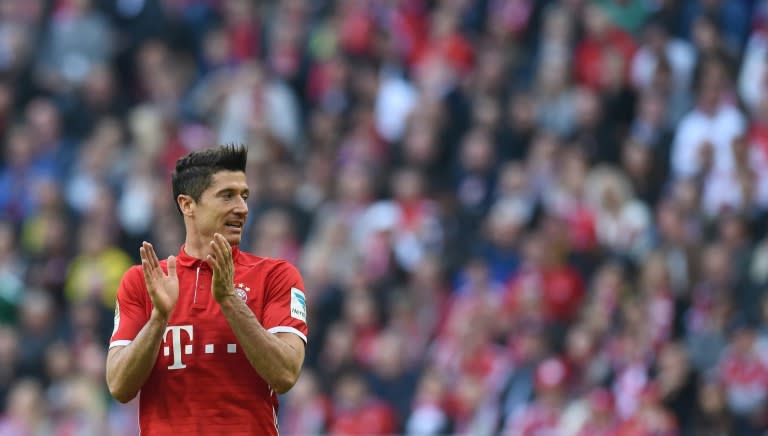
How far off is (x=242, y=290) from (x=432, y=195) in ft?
27.5

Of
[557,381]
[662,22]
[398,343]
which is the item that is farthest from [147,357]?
[662,22]

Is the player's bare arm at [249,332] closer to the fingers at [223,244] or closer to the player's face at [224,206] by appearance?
the fingers at [223,244]

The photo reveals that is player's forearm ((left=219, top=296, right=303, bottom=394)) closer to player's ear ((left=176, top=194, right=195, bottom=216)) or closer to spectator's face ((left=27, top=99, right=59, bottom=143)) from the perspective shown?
player's ear ((left=176, top=194, right=195, bottom=216))

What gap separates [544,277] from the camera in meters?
12.7

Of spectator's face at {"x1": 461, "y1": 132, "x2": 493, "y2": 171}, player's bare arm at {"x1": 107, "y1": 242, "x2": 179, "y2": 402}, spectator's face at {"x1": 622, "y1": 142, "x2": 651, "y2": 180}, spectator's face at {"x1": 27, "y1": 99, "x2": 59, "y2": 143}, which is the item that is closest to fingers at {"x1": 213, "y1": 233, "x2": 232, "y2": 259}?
player's bare arm at {"x1": 107, "y1": 242, "x2": 179, "y2": 402}

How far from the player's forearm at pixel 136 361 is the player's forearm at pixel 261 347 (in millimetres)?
261

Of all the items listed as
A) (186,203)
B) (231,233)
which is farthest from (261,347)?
(186,203)

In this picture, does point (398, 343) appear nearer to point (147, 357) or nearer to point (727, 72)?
point (727, 72)

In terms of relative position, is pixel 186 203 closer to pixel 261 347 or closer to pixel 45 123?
pixel 261 347

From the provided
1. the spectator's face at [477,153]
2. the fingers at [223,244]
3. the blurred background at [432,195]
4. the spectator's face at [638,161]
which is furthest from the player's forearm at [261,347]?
the spectator's face at [477,153]

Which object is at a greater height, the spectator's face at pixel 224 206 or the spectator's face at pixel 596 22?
the spectator's face at pixel 596 22

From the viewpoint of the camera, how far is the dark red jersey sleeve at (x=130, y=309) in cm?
592

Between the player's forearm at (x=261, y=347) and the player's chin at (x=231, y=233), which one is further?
the player's chin at (x=231, y=233)

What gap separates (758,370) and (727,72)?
3242 mm
